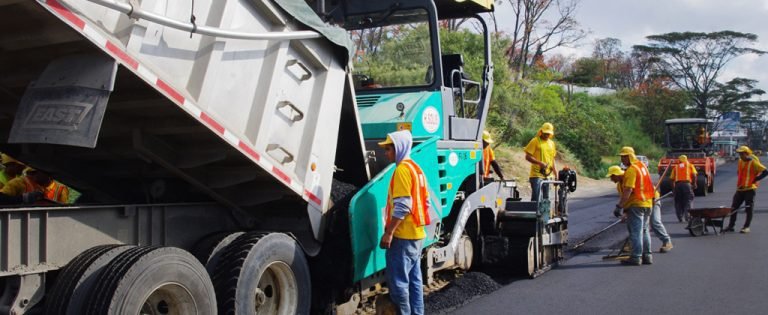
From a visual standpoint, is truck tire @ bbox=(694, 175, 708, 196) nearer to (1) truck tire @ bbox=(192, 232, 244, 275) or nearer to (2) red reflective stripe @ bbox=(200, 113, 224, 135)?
(1) truck tire @ bbox=(192, 232, 244, 275)

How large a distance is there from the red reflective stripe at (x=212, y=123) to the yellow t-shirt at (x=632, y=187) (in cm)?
663

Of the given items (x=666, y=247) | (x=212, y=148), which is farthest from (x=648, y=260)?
(x=212, y=148)

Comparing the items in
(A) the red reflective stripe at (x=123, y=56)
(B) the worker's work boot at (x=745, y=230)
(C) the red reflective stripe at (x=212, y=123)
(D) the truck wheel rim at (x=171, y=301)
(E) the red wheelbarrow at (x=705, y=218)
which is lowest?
(B) the worker's work boot at (x=745, y=230)

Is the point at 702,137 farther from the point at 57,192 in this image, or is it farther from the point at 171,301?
the point at 171,301

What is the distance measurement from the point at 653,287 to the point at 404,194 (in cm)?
374

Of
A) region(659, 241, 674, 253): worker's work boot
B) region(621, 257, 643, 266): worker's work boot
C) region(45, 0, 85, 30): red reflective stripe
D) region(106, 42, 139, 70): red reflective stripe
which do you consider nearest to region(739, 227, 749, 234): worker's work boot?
region(659, 241, 674, 253): worker's work boot

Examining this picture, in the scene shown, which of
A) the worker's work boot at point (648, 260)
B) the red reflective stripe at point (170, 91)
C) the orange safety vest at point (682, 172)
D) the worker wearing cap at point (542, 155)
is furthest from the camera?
the orange safety vest at point (682, 172)

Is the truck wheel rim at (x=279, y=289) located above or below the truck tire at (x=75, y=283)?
below

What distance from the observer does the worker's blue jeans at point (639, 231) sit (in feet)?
29.2

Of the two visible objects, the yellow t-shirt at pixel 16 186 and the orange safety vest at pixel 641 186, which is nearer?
the yellow t-shirt at pixel 16 186

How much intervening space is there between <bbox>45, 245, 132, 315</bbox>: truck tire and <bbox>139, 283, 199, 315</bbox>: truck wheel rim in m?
0.33

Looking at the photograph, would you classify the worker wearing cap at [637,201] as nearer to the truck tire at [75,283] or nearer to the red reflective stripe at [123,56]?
the truck tire at [75,283]

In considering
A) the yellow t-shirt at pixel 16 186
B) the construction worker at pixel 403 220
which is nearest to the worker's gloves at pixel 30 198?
the yellow t-shirt at pixel 16 186

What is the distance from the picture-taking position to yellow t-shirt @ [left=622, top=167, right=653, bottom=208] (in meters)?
9.20
